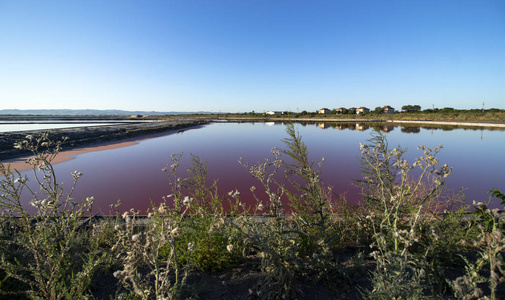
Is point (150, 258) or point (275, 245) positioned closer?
point (150, 258)

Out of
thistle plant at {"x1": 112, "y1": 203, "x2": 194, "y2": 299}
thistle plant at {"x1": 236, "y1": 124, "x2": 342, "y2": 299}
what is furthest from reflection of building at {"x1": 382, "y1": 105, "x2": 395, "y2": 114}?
thistle plant at {"x1": 112, "y1": 203, "x2": 194, "y2": 299}

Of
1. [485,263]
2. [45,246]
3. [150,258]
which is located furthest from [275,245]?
→ [45,246]

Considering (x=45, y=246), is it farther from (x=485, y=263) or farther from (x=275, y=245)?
(x=485, y=263)

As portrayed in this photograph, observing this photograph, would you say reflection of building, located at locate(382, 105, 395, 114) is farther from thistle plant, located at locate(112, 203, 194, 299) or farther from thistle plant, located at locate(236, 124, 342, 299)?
thistle plant, located at locate(112, 203, 194, 299)

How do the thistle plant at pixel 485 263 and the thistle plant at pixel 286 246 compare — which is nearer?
the thistle plant at pixel 485 263

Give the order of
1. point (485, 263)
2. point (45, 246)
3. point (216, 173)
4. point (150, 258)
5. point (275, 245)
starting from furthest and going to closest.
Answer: point (216, 173), point (275, 245), point (150, 258), point (45, 246), point (485, 263)

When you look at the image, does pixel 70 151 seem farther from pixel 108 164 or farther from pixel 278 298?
pixel 278 298

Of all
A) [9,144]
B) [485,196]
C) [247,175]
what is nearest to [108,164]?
[247,175]

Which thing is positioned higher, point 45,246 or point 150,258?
point 45,246

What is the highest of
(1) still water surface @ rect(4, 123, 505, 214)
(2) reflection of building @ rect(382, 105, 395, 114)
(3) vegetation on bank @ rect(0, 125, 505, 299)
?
(2) reflection of building @ rect(382, 105, 395, 114)

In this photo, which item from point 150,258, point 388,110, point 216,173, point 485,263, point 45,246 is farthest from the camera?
point 388,110

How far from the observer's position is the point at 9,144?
13.1 meters

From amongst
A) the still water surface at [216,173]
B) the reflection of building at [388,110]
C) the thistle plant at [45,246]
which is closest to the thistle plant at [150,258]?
the thistle plant at [45,246]

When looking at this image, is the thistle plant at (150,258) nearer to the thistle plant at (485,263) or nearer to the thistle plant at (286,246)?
the thistle plant at (286,246)
